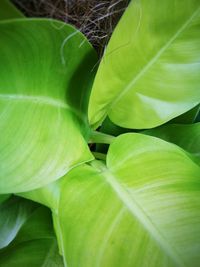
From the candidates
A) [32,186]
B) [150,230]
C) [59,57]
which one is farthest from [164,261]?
[59,57]

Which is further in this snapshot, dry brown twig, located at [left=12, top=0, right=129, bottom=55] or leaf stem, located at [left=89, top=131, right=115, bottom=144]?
leaf stem, located at [left=89, top=131, right=115, bottom=144]

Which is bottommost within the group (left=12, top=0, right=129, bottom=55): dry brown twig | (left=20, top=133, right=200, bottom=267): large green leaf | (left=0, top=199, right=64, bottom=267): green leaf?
(left=0, top=199, right=64, bottom=267): green leaf

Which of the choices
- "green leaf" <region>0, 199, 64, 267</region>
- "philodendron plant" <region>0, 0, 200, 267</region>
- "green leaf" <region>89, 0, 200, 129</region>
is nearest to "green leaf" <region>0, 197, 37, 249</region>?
"green leaf" <region>0, 199, 64, 267</region>

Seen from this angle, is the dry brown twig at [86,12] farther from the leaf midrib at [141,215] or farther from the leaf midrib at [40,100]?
the leaf midrib at [141,215]

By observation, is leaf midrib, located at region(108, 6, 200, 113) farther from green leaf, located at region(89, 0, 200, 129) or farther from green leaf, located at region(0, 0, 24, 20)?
green leaf, located at region(0, 0, 24, 20)

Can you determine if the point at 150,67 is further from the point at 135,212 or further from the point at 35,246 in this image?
the point at 35,246

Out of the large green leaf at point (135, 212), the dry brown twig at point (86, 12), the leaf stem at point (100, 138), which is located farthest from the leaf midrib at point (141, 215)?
the dry brown twig at point (86, 12)
